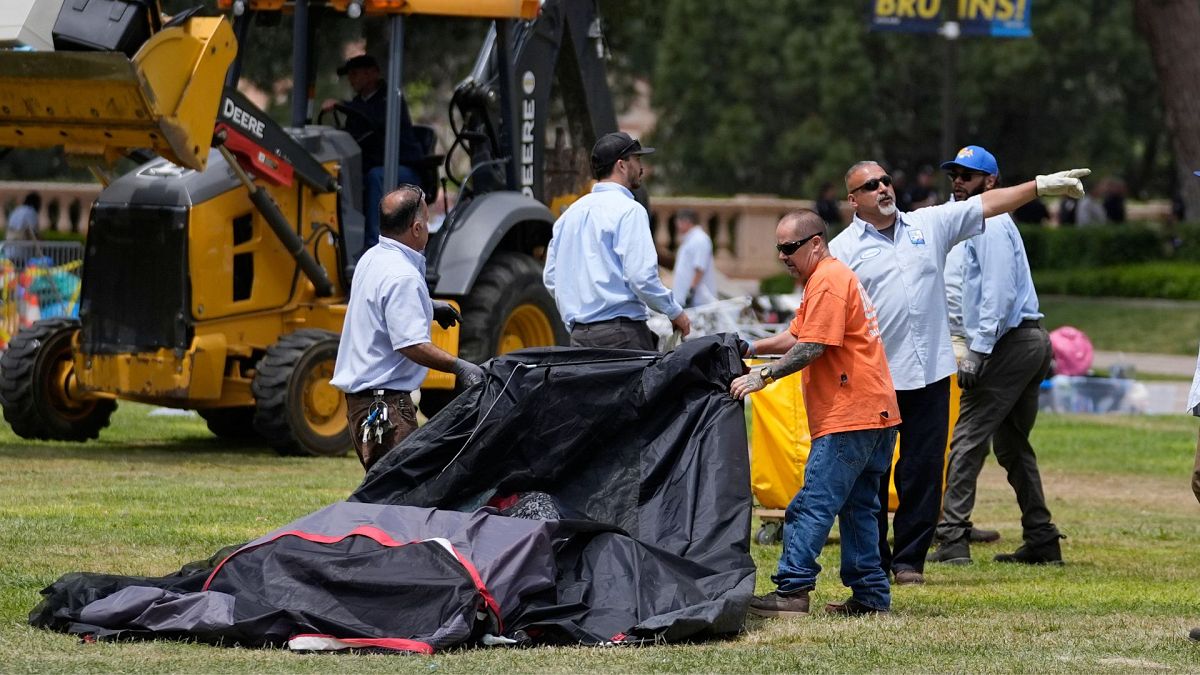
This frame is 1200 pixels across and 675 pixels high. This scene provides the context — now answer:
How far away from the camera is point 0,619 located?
7.27m

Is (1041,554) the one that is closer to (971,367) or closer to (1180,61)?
(971,367)

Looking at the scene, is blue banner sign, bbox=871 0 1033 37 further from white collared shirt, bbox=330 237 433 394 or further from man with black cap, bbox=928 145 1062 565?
white collared shirt, bbox=330 237 433 394

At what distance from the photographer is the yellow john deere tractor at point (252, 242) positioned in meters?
12.0

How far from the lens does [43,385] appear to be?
13.5 m

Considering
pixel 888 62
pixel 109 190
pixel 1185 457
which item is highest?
pixel 888 62

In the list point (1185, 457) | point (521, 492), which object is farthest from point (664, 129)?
point (521, 492)

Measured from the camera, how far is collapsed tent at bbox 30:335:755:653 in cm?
693

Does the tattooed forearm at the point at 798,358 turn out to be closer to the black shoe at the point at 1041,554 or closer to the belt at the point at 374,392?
the belt at the point at 374,392

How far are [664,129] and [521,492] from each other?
37.7 m

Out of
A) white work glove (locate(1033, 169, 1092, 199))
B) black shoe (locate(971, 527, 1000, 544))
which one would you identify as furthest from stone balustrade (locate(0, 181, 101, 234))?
white work glove (locate(1033, 169, 1092, 199))

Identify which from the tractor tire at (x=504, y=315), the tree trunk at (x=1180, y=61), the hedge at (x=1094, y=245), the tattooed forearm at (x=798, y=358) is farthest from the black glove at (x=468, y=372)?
the hedge at (x=1094, y=245)

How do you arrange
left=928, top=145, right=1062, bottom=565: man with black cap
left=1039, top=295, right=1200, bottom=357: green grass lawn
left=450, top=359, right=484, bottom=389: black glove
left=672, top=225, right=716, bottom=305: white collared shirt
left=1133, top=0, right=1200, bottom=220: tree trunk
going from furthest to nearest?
left=1133, top=0, right=1200, bottom=220: tree trunk
left=1039, top=295, right=1200, bottom=357: green grass lawn
left=672, top=225, right=716, bottom=305: white collared shirt
left=928, top=145, right=1062, bottom=565: man with black cap
left=450, top=359, right=484, bottom=389: black glove

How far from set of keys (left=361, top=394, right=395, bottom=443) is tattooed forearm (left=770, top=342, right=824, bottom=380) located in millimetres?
1641

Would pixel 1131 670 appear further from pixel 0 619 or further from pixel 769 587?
pixel 0 619
